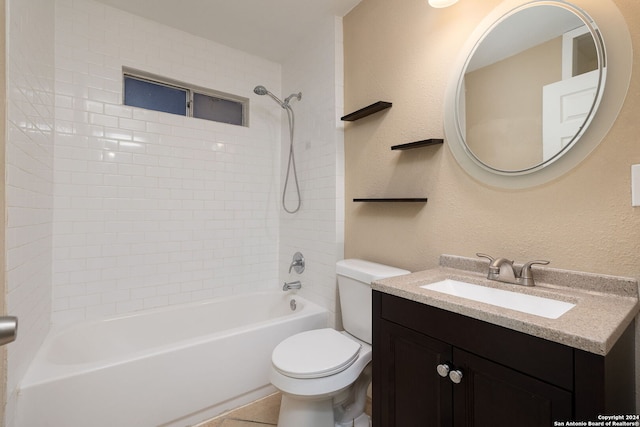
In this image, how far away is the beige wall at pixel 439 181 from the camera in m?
0.96

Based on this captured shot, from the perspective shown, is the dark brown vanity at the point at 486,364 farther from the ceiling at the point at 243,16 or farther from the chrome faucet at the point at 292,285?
the ceiling at the point at 243,16

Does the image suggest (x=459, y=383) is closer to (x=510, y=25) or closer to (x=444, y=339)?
(x=444, y=339)

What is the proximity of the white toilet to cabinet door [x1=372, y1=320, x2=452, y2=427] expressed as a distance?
0.71 ft

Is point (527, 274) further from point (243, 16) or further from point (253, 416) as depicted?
point (243, 16)

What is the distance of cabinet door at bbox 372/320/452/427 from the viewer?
3.08ft

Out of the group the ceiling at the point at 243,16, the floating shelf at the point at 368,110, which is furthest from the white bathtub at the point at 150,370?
the ceiling at the point at 243,16

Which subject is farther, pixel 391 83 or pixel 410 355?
pixel 391 83

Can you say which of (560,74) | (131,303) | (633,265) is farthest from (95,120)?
(633,265)

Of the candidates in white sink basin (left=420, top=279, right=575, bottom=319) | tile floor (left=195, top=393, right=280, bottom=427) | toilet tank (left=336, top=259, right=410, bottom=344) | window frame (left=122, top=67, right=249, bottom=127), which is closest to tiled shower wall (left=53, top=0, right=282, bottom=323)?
window frame (left=122, top=67, right=249, bottom=127)

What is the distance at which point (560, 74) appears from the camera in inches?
42.4

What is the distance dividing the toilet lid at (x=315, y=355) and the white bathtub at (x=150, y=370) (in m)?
0.36

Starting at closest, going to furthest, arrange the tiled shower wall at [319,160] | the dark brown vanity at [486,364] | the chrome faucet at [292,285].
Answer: the dark brown vanity at [486,364] < the tiled shower wall at [319,160] < the chrome faucet at [292,285]

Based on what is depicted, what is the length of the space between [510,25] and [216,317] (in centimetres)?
256

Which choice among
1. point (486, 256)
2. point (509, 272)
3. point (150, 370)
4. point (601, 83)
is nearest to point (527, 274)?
point (509, 272)
